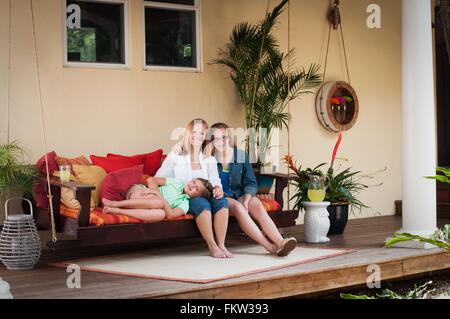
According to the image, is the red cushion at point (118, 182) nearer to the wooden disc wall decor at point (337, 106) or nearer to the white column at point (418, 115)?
the white column at point (418, 115)

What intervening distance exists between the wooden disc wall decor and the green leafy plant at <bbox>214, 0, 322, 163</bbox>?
648mm

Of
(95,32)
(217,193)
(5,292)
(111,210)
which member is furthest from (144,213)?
(95,32)

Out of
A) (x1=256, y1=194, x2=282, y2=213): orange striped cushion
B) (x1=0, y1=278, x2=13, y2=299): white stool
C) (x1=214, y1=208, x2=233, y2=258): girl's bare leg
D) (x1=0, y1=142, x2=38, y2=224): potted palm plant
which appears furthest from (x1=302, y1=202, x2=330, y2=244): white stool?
(x1=0, y1=278, x2=13, y2=299): white stool

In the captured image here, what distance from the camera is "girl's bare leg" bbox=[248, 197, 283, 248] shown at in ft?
19.7

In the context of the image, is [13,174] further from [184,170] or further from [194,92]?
[194,92]

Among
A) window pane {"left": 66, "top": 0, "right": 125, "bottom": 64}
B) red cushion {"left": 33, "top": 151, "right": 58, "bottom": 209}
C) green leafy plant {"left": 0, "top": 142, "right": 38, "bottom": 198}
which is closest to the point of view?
green leafy plant {"left": 0, "top": 142, "right": 38, "bottom": 198}

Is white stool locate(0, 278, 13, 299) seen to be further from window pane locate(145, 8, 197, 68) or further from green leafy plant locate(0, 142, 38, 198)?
window pane locate(145, 8, 197, 68)

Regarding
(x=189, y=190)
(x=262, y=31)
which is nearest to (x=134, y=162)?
(x=189, y=190)

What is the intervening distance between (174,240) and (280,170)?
1.50 m

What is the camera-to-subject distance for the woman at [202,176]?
592cm

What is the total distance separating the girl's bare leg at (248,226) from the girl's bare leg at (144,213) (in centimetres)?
56
